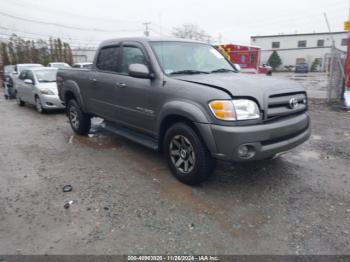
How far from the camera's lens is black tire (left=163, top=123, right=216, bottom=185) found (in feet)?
10.7

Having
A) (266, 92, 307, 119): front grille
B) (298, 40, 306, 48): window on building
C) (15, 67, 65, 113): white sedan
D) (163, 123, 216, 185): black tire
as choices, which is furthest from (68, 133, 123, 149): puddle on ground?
(298, 40, 306, 48): window on building

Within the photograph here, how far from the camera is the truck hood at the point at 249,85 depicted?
3.09 meters

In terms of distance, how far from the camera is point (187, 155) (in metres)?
3.51

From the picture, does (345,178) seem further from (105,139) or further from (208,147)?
(105,139)

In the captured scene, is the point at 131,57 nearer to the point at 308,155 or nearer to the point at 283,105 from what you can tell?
the point at 283,105

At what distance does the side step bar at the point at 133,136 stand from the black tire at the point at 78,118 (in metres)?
0.82

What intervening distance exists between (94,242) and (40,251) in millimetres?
479

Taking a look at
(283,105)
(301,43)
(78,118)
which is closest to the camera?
(283,105)

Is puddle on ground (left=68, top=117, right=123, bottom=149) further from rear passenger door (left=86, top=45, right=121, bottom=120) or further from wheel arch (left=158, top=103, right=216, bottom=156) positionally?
wheel arch (left=158, top=103, right=216, bottom=156)

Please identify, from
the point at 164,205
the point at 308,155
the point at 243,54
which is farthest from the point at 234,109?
the point at 243,54

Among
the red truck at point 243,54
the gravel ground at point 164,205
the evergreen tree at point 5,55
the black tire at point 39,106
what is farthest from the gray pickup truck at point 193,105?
the evergreen tree at point 5,55

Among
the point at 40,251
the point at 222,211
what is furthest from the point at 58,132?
the point at 222,211

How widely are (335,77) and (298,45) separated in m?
44.3

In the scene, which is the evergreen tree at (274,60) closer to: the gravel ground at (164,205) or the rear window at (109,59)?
the gravel ground at (164,205)
